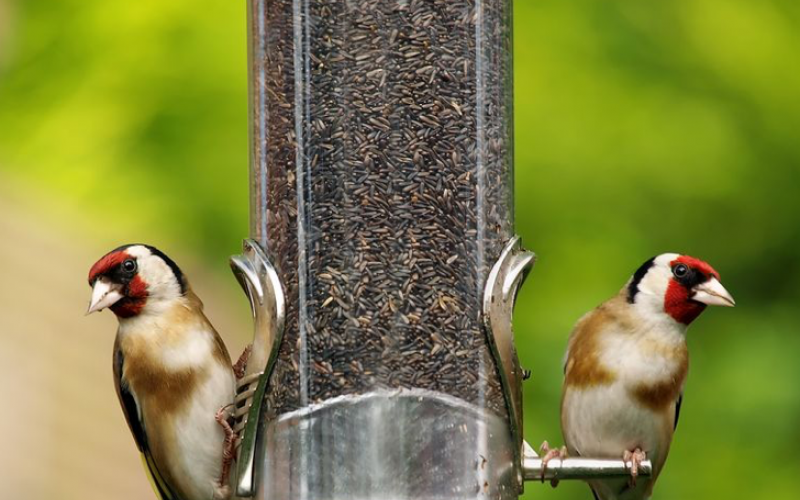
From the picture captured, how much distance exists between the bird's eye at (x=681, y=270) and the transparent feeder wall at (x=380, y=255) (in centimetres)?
109

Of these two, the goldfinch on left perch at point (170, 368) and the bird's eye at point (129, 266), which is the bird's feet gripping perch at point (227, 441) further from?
the bird's eye at point (129, 266)

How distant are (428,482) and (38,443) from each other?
20.6 feet

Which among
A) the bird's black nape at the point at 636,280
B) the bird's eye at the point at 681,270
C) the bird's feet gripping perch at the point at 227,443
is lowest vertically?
the bird's feet gripping perch at the point at 227,443

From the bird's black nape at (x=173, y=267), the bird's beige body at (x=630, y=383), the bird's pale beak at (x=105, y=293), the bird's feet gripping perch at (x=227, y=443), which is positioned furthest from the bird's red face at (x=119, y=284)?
the bird's beige body at (x=630, y=383)

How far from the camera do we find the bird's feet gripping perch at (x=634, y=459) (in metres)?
6.04

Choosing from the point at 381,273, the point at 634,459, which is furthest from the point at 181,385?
the point at 634,459

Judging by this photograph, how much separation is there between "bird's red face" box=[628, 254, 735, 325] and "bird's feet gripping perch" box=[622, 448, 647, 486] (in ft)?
1.71

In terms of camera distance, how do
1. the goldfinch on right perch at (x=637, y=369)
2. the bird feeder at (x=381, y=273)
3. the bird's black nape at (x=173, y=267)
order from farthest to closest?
the goldfinch on right perch at (x=637, y=369) → the bird's black nape at (x=173, y=267) → the bird feeder at (x=381, y=273)

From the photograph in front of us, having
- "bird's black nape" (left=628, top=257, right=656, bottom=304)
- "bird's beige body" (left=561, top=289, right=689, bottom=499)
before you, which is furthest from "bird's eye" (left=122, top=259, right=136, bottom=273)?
"bird's black nape" (left=628, top=257, right=656, bottom=304)

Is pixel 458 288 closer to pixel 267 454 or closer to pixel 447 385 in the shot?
pixel 447 385

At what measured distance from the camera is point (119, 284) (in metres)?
6.12

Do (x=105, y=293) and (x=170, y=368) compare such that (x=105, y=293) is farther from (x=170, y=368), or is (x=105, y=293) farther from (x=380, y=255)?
(x=380, y=255)

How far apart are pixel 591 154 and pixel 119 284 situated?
3.06 meters

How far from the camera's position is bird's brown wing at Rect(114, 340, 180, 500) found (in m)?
6.28
